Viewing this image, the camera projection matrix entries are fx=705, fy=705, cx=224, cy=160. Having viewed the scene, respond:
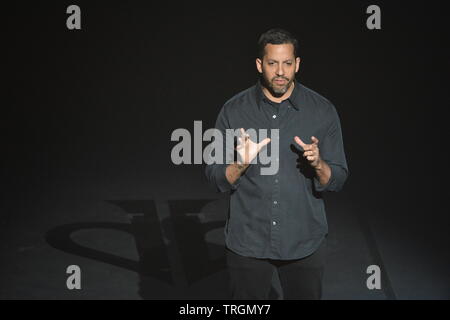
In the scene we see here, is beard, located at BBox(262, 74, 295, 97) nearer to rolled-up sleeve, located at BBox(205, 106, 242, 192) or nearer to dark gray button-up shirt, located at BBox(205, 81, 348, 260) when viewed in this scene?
dark gray button-up shirt, located at BBox(205, 81, 348, 260)

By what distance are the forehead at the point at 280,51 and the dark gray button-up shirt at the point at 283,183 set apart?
24cm

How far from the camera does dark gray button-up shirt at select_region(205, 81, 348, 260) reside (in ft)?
11.1

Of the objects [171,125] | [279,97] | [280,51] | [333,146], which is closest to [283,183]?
[333,146]

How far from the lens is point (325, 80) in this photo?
10086 mm

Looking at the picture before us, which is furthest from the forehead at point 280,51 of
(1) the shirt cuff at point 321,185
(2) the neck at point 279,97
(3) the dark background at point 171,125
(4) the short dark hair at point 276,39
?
(3) the dark background at point 171,125

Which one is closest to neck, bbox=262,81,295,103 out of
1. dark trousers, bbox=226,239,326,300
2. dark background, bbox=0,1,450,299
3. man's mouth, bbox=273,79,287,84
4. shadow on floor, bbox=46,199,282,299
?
man's mouth, bbox=273,79,287,84

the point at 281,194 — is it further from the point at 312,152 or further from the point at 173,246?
the point at 173,246

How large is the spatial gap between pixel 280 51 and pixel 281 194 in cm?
68

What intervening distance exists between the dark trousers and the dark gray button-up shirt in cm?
4

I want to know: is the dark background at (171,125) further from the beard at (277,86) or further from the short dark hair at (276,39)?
the short dark hair at (276,39)

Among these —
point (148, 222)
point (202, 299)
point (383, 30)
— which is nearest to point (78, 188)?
point (148, 222)

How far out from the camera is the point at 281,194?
11.2 feet

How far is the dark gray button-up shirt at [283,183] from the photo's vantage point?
3386 mm
